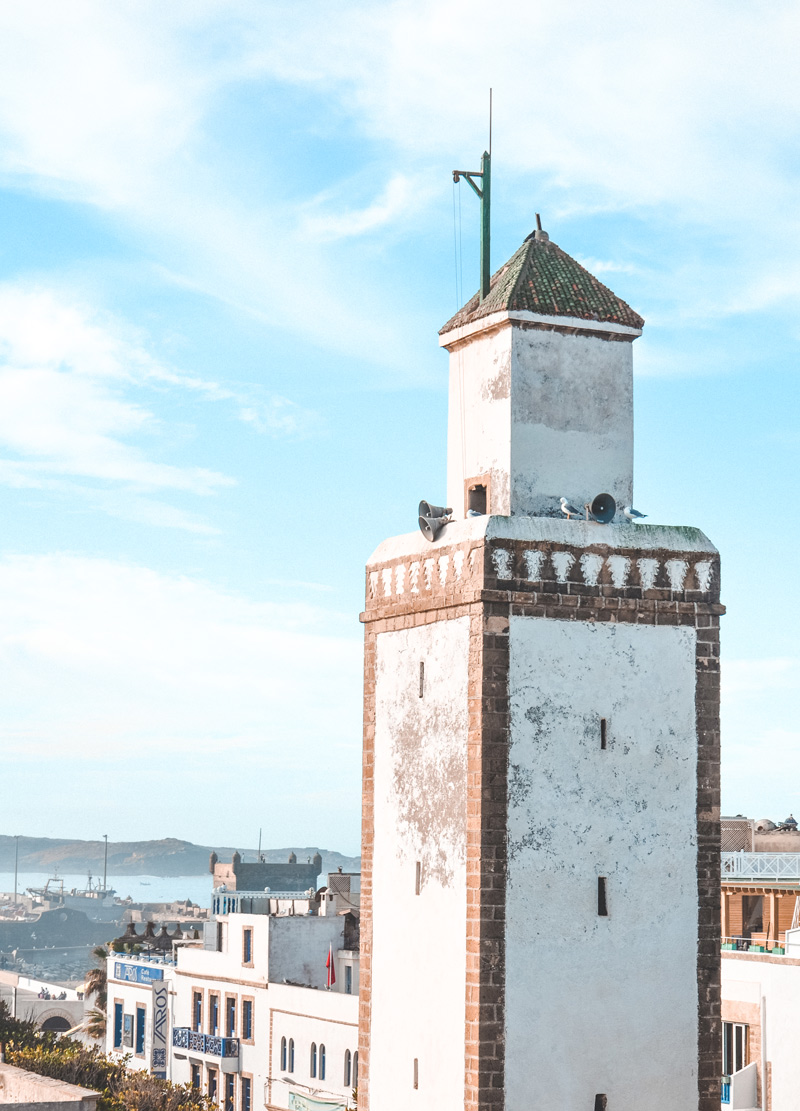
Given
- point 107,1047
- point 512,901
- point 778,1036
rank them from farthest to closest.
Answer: point 107,1047 < point 778,1036 < point 512,901

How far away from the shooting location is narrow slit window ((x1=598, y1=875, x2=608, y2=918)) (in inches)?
977

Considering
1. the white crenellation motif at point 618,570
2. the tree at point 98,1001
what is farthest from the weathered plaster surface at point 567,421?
the tree at point 98,1001

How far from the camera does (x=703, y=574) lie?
26.3 m

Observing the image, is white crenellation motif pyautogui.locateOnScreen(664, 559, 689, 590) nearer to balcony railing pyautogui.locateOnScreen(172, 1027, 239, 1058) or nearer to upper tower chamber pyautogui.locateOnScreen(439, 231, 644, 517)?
upper tower chamber pyautogui.locateOnScreen(439, 231, 644, 517)

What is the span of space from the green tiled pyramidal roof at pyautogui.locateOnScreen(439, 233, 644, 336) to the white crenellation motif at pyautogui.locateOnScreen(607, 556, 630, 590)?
392 centimetres

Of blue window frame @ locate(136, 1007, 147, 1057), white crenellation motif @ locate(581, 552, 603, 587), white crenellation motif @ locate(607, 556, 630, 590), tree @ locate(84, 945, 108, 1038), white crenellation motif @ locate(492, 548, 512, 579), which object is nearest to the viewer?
white crenellation motif @ locate(492, 548, 512, 579)

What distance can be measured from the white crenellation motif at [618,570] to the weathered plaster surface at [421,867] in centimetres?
246

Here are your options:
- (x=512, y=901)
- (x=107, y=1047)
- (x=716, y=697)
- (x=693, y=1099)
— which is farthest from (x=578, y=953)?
(x=107, y=1047)

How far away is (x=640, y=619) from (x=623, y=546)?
3.88 feet

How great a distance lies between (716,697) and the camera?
26.0 meters

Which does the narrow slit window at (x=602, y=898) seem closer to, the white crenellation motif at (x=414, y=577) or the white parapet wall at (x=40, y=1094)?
the white crenellation motif at (x=414, y=577)

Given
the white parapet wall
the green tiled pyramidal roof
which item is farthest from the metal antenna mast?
the white parapet wall

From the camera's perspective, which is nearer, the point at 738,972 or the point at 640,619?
the point at 640,619

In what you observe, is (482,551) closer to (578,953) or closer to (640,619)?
(640,619)
